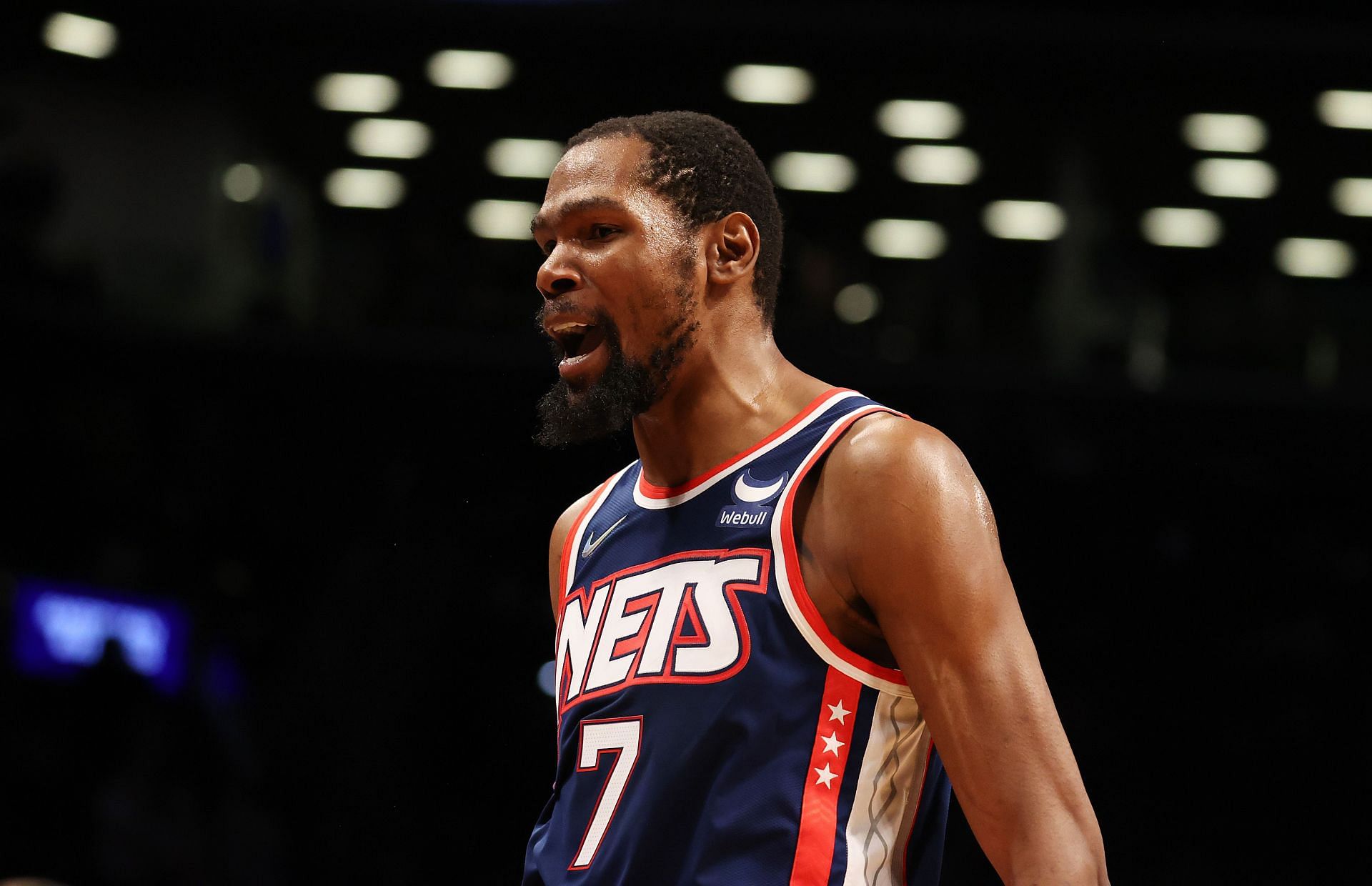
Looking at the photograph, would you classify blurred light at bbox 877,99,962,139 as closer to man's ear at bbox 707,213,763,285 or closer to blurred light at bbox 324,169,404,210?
blurred light at bbox 324,169,404,210

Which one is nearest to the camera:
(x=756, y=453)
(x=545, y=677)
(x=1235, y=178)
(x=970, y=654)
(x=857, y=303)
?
(x=970, y=654)

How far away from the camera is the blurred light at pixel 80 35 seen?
7.32m

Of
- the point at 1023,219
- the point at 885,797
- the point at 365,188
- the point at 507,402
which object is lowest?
the point at 885,797

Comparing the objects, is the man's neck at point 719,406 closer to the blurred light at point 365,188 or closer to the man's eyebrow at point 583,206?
the man's eyebrow at point 583,206

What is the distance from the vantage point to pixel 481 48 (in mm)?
7402

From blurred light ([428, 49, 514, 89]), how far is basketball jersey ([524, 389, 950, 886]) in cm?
590

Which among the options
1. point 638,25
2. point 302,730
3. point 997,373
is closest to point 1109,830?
point 997,373

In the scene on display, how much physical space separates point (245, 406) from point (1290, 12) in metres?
5.71

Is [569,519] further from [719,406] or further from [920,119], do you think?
[920,119]

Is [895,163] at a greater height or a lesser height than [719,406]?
greater

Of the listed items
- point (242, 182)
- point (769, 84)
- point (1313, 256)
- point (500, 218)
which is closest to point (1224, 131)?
point (1313, 256)

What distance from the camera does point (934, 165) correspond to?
7508mm

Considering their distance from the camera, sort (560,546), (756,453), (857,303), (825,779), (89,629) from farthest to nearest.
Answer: (857,303), (89,629), (560,546), (756,453), (825,779)

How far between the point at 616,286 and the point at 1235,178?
6346 millimetres
